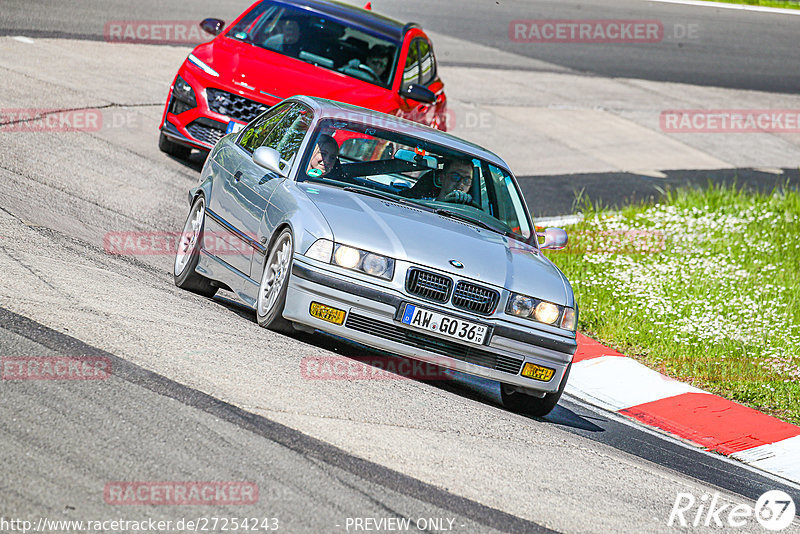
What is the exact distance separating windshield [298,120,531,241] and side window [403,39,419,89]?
4.97 metres

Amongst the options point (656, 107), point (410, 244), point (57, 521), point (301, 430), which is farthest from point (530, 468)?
point (656, 107)

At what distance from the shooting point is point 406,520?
4.83m

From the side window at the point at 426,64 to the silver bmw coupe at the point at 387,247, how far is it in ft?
18.1

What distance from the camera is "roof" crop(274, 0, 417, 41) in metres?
13.6

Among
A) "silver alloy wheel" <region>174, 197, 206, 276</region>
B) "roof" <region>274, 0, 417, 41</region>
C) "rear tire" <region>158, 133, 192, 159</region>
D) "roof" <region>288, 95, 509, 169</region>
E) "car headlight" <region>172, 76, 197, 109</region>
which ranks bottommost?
"rear tire" <region>158, 133, 192, 159</region>

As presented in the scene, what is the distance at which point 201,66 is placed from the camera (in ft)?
41.3

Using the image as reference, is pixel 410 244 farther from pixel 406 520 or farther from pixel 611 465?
pixel 406 520

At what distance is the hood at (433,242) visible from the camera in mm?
6965

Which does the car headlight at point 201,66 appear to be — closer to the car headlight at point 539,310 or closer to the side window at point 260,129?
the side window at point 260,129

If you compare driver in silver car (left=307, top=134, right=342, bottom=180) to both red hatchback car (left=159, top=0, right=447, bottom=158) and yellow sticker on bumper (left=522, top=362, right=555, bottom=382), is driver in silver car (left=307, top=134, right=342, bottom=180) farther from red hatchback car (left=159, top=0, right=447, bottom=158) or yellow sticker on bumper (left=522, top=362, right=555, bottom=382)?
red hatchback car (left=159, top=0, right=447, bottom=158)

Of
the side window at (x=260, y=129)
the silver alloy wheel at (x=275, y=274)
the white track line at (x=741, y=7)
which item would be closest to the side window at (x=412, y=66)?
the side window at (x=260, y=129)

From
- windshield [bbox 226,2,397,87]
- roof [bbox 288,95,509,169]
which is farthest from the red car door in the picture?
roof [bbox 288,95,509,169]

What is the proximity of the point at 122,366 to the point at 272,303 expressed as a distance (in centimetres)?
146

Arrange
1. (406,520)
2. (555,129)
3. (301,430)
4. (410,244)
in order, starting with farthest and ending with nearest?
(555,129)
(410,244)
(301,430)
(406,520)
